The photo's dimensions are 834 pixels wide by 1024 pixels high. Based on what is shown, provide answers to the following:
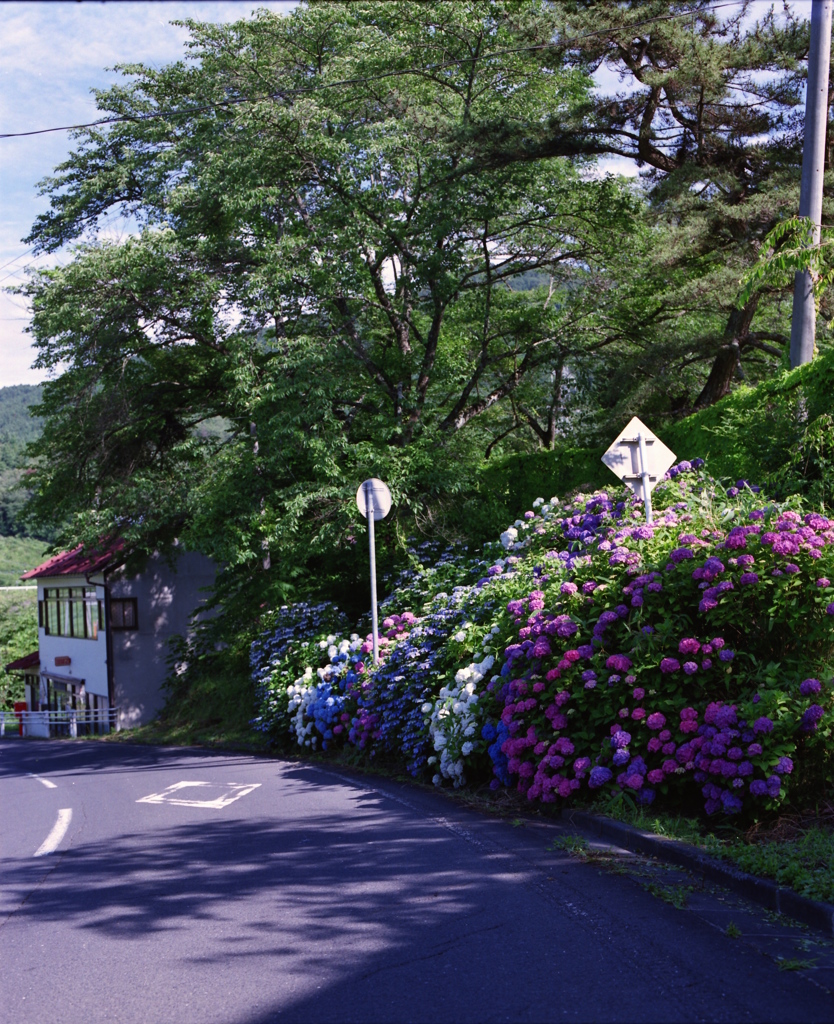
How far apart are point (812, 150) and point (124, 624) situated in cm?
2566

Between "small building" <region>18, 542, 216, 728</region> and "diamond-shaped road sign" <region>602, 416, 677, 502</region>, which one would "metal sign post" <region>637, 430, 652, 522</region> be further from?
"small building" <region>18, 542, 216, 728</region>

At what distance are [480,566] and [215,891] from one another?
7.99 metres

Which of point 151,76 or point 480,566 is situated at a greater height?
point 151,76

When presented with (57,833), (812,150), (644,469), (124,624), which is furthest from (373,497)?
(124,624)

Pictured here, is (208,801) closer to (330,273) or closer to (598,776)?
(598,776)

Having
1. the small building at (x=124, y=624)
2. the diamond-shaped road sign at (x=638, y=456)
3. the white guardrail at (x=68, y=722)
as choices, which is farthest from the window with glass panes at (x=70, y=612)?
the diamond-shaped road sign at (x=638, y=456)

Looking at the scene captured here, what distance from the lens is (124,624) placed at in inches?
1207

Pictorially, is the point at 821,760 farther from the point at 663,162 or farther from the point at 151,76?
the point at 151,76

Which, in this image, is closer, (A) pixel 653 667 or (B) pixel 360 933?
(B) pixel 360 933

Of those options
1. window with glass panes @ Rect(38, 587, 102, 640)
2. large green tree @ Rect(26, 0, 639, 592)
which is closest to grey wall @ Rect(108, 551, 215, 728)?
window with glass panes @ Rect(38, 587, 102, 640)

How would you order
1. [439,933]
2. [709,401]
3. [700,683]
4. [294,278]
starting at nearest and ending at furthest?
[439,933] < [700,683] < [294,278] < [709,401]

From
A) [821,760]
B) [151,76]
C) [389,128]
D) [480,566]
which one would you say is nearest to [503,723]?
[821,760]

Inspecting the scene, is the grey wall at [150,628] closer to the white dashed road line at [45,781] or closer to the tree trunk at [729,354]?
the white dashed road line at [45,781]

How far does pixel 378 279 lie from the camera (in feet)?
61.6
